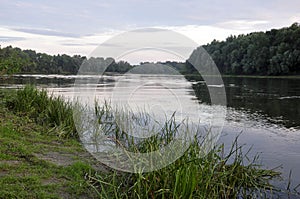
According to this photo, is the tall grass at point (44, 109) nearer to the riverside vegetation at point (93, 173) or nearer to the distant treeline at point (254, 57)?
the riverside vegetation at point (93, 173)

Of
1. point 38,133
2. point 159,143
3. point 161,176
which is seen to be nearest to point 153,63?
point 159,143

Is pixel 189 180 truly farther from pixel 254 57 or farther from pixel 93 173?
pixel 254 57

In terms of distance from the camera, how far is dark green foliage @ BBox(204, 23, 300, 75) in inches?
2384

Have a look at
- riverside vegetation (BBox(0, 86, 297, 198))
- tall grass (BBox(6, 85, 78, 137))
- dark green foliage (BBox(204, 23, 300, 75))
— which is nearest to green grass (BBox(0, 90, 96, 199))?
riverside vegetation (BBox(0, 86, 297, 198))

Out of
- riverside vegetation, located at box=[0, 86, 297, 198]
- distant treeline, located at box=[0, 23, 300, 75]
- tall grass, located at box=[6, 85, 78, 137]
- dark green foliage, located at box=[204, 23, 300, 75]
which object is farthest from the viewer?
dark green foliage, located at box=[204, 23, 300, 75]

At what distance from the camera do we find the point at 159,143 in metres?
5.52

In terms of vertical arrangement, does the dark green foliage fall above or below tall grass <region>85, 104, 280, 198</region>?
above

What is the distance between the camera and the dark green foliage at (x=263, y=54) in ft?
199

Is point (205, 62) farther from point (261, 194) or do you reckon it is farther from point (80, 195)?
point (80, 195)

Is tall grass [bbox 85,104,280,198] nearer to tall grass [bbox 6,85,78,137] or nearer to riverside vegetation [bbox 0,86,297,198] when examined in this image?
riverside vegetation [bbox 0,86,297,198]

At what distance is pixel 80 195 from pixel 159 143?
1561 mm

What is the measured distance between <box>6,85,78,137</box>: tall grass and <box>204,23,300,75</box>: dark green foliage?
48343 millimetres

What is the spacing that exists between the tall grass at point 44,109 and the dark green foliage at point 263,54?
48343 millimetres

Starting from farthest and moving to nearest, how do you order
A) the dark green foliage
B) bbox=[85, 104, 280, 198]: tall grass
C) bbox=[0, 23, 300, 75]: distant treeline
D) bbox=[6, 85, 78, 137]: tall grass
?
the dark green foliage, bbox=[0, 23, 300, 75]: distant treeline, bbox=[6, 85, 78, 137]: tall grass, bbox=[85, 104, 280, 198]: tall grass
